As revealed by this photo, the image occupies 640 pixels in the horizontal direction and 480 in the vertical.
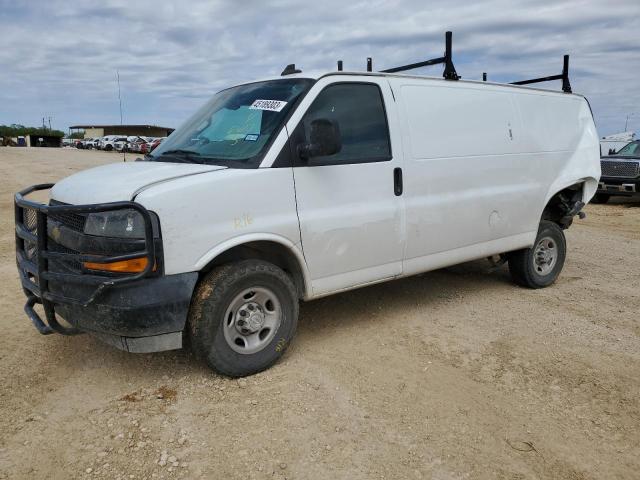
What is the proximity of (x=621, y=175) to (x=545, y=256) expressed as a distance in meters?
10.7

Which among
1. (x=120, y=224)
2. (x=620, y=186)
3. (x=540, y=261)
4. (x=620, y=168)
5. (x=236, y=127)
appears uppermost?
(x=236, y=127)

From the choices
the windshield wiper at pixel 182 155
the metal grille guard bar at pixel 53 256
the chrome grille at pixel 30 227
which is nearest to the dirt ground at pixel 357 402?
the metal grille guard bar at pixel 53 256

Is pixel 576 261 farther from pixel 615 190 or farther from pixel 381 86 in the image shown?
A: pixel 615 190

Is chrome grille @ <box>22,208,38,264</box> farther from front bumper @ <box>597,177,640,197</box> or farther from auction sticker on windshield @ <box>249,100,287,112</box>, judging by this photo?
front bumper @ <box>597,177,640,197</box>

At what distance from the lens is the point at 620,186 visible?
50.4 ft

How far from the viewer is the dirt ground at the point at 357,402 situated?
3.08 meters

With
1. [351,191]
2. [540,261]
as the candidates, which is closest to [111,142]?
[540,261]

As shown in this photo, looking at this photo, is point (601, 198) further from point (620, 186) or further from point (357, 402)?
point (357, 402)

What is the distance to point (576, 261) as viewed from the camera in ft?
25.8

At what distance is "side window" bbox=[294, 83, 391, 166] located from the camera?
427cm

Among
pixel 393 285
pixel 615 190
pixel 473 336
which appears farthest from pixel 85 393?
pixel 615 190

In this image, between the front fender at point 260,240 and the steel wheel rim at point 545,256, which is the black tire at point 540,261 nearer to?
the steel wheel rim at point 545,256

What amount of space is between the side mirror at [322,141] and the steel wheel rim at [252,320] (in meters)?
1.02

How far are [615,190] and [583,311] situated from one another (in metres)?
11.6
